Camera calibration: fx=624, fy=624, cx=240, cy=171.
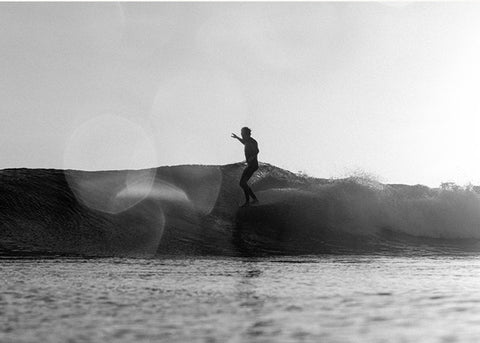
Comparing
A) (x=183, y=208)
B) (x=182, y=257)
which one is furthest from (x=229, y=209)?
(x=182, y=257)

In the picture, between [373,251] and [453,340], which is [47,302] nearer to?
[453,340]

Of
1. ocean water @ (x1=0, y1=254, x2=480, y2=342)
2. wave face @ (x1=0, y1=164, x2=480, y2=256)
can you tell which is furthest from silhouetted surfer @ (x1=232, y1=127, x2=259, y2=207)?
ocean water @ (x1=0, y1=254, x2=480, y2=342)

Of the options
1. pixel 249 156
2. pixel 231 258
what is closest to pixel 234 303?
pixel 231 258

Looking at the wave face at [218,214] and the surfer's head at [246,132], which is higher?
the surfer's head at [246,132]

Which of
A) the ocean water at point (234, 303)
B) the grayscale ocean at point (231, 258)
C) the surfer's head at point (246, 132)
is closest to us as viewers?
the ocean water at point (234, 303)

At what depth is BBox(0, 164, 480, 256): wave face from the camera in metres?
14.3

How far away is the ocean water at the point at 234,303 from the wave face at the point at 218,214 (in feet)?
12.0

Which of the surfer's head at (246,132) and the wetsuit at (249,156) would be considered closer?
the wetsuit at (249,156)

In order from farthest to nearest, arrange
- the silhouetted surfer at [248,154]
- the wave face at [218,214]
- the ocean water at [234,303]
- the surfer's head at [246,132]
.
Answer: the surfer's head at [246,132] < the silhouetted surfer at [248,154] < the wave face at [218,214] < the ocean water at [234,303]

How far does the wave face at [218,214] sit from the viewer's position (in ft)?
46.9

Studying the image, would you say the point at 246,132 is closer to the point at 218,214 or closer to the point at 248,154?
the point at 248,154

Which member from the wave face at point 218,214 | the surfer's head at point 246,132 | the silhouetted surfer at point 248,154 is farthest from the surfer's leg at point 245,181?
the surfer's head at point 246,132

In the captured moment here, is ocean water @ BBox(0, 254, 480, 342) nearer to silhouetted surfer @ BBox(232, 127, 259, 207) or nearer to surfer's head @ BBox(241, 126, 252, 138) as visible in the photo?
silhouetted surfer @ BBox(232, 127, 259, 207)

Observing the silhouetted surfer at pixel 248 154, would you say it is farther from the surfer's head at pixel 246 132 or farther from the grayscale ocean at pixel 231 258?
the grayscale ocean at pixel 231 258
